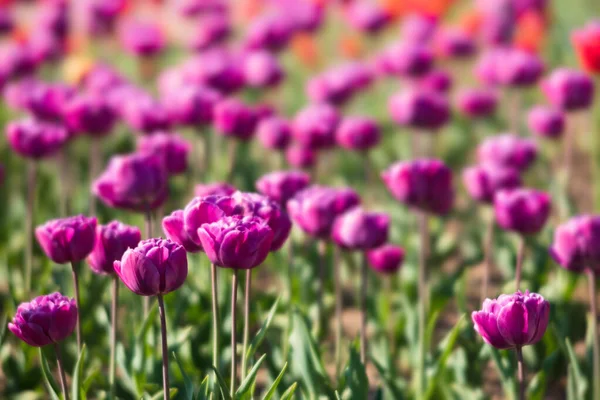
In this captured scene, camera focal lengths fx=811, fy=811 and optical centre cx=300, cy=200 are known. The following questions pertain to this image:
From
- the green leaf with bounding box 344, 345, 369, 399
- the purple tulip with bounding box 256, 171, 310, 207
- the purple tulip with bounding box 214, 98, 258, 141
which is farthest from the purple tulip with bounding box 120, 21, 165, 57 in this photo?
the green leaf with bounding box 344, 345, 369, 399

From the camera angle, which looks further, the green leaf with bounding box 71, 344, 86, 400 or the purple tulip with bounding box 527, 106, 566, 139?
the purple tulip with bounding box 527, 106, 566, 139

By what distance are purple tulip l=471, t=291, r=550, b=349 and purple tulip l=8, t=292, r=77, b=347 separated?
806mm

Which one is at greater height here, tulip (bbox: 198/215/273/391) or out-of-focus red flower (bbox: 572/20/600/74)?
out-of-focus red flower (bbox: 572/20/600/74)

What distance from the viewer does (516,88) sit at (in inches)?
153

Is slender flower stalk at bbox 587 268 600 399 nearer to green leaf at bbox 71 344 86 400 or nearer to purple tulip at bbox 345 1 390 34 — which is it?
green leaf at bbox 71 344 86 400

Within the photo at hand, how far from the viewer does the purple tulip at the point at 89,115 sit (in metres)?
2.90

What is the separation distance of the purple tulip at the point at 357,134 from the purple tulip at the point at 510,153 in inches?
19.1

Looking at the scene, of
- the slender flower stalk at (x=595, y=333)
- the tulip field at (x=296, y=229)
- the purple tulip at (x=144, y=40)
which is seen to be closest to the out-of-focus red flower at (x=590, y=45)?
→ the tulip field at (x=296, y=229)

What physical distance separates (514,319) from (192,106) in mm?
1899

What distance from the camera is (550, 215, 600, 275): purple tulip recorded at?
1.91m

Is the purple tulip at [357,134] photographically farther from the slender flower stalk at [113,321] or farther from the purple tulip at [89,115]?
the slender flower stalk at [113,321]

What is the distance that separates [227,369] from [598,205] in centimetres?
199

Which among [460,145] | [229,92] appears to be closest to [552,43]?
[460,145]

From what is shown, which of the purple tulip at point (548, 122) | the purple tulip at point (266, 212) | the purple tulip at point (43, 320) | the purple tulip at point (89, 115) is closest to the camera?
the purple tulip at point (43, 320)
